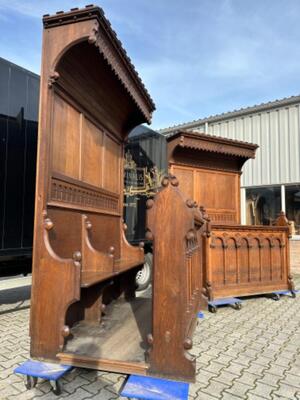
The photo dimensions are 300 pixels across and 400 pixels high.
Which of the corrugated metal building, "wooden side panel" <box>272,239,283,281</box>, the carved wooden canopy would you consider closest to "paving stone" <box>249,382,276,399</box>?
"wooden side panel" <box>272,239,283,281</box>

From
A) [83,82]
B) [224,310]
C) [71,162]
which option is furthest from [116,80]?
[224,310]

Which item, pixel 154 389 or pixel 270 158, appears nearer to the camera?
pixel 154 389

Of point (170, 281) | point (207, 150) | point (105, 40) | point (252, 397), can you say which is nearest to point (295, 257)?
point (207, 150)

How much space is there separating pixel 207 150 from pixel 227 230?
163cm

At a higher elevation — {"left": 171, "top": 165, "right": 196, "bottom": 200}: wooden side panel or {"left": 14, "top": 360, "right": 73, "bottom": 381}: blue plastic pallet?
{"left": 171, "top": 165, "right": 196, "bottom": 200}: wooden side panel

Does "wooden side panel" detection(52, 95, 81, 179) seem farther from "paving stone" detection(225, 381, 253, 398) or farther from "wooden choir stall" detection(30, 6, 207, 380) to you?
"paving stone" detection(225, 381, 253, 398)

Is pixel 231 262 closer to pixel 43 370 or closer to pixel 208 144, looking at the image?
pixel 208 144

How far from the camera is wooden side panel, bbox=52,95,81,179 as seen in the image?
2.75m

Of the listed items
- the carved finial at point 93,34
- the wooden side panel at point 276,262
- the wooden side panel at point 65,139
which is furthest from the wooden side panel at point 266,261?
the carved finial at point 93,34

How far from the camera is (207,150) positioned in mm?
6148

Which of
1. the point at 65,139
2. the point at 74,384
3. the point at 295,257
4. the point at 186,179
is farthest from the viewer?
the point at 295,257

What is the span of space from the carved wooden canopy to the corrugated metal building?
3797 mm

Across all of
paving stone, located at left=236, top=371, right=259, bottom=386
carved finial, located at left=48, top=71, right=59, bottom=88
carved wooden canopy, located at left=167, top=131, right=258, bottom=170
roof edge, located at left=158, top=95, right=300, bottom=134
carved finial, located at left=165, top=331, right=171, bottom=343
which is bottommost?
paving stone, located at left=236, top=371, right=259, bottom=386

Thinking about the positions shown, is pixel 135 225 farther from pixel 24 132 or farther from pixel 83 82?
pixel 83 82
